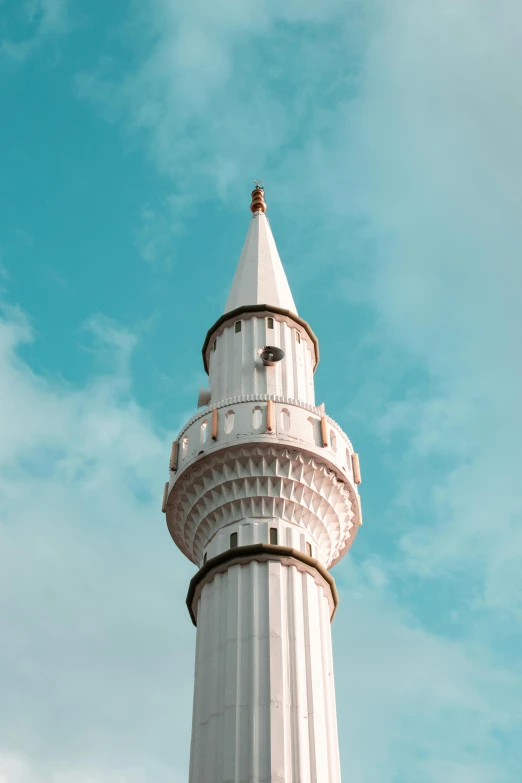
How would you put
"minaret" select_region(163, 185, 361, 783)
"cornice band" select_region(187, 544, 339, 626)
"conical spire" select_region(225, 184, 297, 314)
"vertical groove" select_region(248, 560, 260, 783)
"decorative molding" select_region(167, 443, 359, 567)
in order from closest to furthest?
"vertical groove" select_region(248, 560, 260, 783)
"minaret" select_region(163, 185, 361, 783)
"cornice band" select_region(187, 544, 339, 626)
"decorative molding" select_region(167, 443, 359, 567)
"conical spire" select_region(225, 184, 297, 314)

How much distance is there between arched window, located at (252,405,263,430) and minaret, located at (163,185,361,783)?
0.03m

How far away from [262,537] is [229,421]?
359cm

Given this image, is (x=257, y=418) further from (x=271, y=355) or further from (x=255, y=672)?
(x=255, y=672)

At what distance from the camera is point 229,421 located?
26.9m

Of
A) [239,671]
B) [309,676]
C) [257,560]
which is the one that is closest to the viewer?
[239,671]

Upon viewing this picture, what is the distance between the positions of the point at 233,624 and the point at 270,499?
3.87m

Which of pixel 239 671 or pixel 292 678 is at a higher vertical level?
pixel 239 671

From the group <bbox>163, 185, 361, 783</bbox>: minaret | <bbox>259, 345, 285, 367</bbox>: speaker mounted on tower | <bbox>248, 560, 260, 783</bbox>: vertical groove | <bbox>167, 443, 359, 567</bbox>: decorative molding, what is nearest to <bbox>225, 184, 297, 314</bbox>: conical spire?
<bbox>163, 185, 361, 783</bbox>: minaret

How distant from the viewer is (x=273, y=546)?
24500mm

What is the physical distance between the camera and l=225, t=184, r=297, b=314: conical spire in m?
31.9

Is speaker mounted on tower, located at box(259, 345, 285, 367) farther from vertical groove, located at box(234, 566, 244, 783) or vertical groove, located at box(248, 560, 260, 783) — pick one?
vertical groove, located at box(234, 566, 244, 783)

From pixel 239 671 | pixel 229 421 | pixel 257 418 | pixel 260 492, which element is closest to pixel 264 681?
pixel 239 671

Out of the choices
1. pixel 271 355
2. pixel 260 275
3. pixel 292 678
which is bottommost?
pixel 292 678

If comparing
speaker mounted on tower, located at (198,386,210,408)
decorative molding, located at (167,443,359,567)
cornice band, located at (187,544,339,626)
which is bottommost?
cornice band, located at (187,544,339,626)
